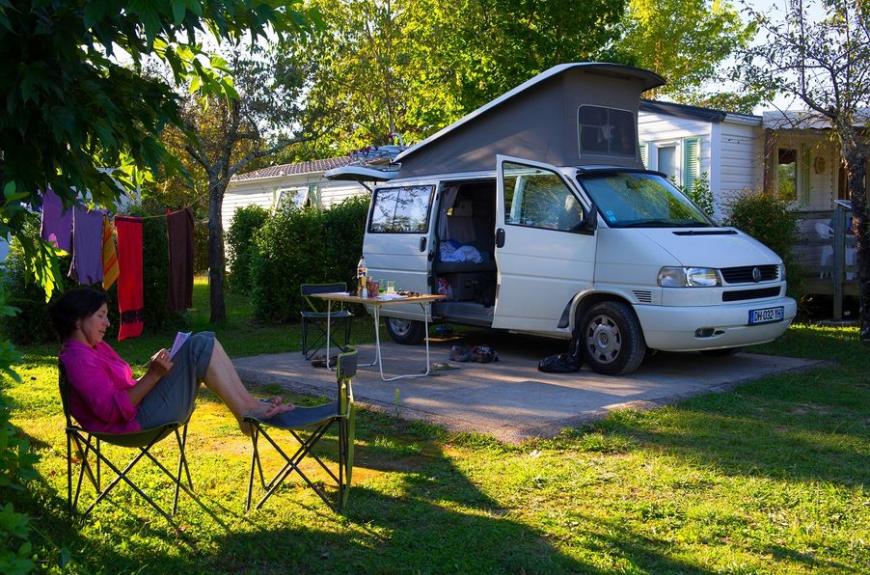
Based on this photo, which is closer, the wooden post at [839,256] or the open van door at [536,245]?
the open van door at [536,245]

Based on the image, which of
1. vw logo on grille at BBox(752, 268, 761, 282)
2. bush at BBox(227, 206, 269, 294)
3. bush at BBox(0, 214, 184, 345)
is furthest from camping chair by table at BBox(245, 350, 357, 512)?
bush at BBox(227, 206, 269, 294)

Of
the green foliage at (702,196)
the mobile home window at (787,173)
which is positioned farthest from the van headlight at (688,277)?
the mobile home window at (787,173)

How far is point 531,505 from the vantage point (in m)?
4.93

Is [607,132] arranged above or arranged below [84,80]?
above

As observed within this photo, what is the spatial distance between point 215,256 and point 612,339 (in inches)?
286

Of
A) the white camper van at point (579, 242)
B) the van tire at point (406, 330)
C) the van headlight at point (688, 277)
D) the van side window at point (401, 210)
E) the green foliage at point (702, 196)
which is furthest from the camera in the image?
the green foliage at point (702, 196)

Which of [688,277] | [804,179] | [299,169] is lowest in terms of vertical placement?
[688,277]

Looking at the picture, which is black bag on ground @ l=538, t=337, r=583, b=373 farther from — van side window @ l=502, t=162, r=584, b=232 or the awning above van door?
the awning above van door

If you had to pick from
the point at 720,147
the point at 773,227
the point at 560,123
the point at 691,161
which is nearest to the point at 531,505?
the point at 560,123

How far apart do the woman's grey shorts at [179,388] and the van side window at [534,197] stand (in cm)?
486

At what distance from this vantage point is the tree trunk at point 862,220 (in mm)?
11008

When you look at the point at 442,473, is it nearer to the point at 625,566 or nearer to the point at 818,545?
the point at 625,566

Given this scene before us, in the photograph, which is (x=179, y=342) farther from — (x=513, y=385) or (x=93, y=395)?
(x=513, y=385)

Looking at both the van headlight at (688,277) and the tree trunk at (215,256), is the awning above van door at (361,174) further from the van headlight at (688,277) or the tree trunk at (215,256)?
the van headlight at (688,277)
